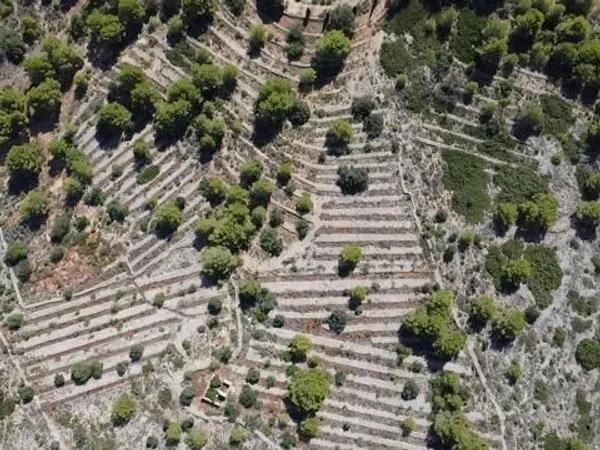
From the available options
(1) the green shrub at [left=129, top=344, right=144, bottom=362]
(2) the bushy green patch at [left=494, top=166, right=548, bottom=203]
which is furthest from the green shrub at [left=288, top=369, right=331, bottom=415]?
(2) the bushy green patch at [left=494, top=166, right=548, bottom=203]

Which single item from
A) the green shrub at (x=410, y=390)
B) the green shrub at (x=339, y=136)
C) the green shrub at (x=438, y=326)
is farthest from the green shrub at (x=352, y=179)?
the green shrub at (x=410, y=390)

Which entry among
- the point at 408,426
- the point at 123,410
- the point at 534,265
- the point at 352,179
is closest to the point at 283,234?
the point at 352,179

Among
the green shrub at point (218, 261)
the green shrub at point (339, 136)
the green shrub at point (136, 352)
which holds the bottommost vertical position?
the green shrub at point (136, 352)

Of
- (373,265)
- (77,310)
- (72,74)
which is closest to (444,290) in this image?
(373,265)

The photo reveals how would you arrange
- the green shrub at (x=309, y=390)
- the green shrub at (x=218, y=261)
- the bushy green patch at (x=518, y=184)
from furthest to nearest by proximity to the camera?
the bushy green patch at (x=518, y=184) < the green shrub at (x=218, y=261) < the green shrub at (x=309, y=390)

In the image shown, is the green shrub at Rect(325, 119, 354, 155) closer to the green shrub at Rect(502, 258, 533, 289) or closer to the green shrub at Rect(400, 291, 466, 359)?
the green shrub at Rect(400, 291, 466, 359)

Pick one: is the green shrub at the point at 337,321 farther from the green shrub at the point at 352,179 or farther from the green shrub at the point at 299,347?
the green shrub at the point at 352,179

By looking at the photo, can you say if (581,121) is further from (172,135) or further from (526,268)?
(172,135)

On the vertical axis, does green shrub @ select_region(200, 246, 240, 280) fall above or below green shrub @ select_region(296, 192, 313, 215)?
below
